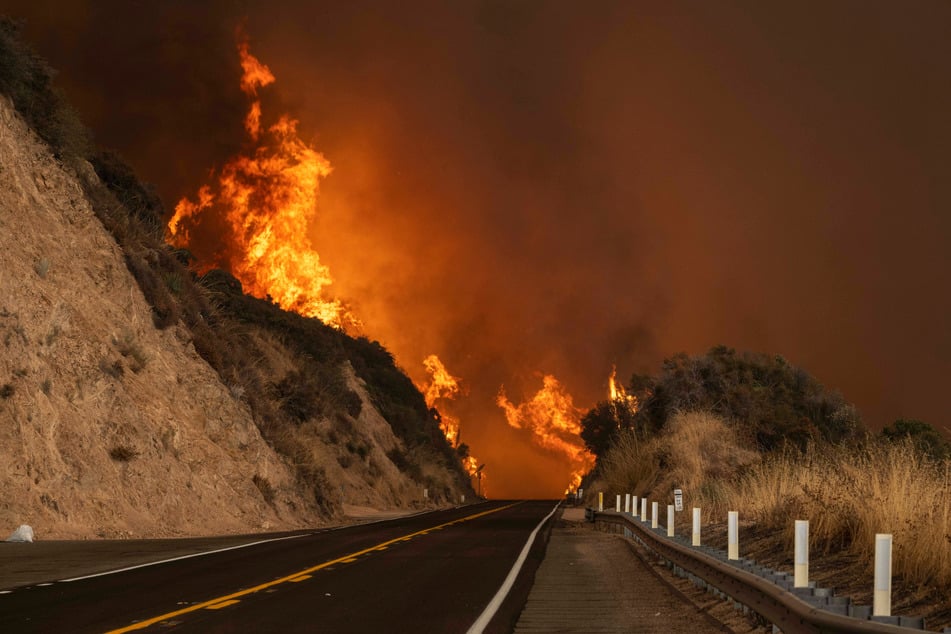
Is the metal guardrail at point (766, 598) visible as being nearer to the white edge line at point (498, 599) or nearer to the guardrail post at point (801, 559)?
the guardrail post at point (801, 559)

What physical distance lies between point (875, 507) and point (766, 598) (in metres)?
3.78

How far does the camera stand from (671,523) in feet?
65.8

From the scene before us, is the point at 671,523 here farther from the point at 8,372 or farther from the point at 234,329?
the point at 234,329

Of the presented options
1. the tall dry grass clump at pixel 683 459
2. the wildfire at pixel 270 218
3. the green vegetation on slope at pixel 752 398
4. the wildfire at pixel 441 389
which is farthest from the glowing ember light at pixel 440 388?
the tall dry grass clump at pixel 683 459

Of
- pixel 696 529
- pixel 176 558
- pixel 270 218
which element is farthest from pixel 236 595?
pixel 270 218

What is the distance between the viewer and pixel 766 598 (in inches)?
401

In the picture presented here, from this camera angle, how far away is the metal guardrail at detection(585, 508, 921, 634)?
716 cm

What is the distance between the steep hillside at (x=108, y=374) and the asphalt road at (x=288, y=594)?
7334 millimetres

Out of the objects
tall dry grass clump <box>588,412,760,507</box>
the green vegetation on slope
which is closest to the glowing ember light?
the green vegetation on slope

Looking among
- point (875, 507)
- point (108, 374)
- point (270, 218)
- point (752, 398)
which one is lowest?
point (875, 507)

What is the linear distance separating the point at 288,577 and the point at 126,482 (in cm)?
1413

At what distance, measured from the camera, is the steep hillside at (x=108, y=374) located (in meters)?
26.7

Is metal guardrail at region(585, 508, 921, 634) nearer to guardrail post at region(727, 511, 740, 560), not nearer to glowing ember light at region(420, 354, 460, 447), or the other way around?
guardrail post at region(727, 511, 740, 560)

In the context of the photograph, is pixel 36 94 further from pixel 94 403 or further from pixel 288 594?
pixel 288 594
